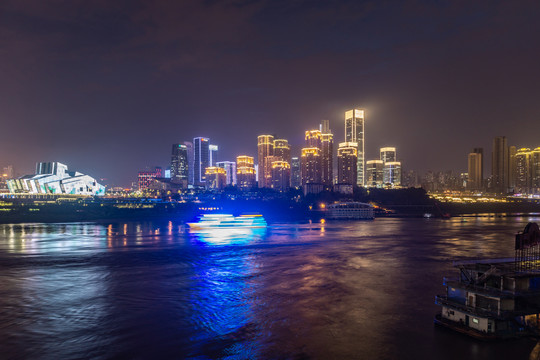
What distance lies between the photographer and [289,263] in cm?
3297

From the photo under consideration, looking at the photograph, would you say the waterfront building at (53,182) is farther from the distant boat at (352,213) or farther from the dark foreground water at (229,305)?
the dark foreground water at (229,305)

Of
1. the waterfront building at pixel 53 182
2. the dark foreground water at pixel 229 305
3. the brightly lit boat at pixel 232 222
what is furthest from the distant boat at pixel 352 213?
the waterfront building at pixel 53 182

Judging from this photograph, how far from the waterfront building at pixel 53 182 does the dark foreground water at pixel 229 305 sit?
136 meters

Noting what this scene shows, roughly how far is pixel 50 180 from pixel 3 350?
16941 centimetres

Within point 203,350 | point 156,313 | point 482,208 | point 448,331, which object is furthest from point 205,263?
point 482,208

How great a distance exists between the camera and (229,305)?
20.5m

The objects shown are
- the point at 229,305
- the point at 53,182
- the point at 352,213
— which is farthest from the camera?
the point at 53,182

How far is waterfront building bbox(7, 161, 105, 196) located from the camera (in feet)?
509

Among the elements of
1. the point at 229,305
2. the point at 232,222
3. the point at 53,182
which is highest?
the point at 53,182

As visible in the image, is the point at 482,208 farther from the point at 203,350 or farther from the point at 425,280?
the point at 203,350

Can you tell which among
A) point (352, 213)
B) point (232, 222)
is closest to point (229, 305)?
point (232, 222)

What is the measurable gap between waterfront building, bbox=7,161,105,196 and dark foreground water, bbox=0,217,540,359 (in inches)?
5362

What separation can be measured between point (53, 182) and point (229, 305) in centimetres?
16897

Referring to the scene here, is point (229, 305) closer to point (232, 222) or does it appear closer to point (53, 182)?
point (232, 222)
